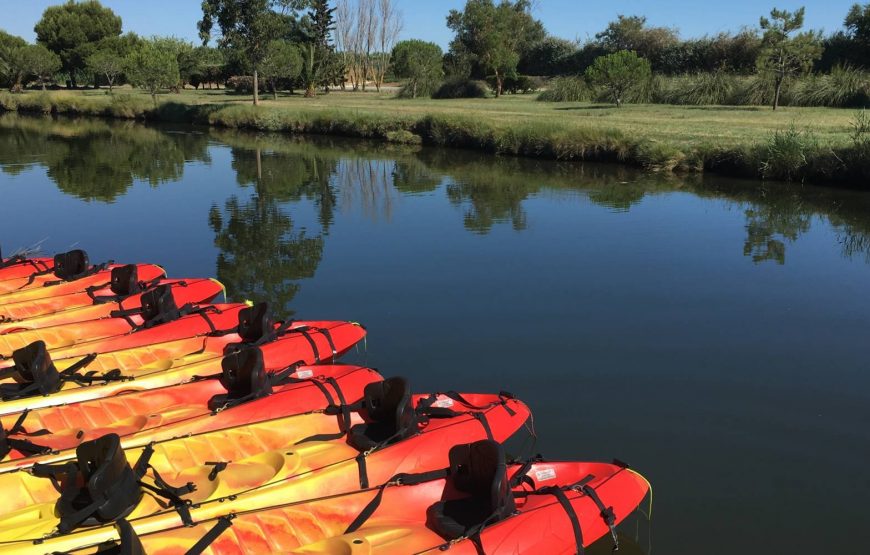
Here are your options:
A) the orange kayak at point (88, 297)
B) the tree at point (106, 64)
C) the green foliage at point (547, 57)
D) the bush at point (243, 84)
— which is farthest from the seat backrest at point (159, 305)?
the tree at point (106, 64)

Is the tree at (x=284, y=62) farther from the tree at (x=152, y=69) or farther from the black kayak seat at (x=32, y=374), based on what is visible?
the black kayak seat at (x=32, y=374)

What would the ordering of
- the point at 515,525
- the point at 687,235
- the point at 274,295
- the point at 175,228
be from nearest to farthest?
1. the point at 515,525
2. the point at 274,295
3. the point at 687,235
4. the point at 175,228

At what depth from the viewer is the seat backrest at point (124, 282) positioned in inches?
405

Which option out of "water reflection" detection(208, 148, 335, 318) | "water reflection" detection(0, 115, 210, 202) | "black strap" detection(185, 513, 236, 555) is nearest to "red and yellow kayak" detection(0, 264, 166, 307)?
"water reflection" detection(208, 148, 335, 318)

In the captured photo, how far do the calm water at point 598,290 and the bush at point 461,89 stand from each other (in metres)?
20.9

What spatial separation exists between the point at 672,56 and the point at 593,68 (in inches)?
485

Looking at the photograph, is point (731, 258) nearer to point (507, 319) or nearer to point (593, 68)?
point (507, 319)

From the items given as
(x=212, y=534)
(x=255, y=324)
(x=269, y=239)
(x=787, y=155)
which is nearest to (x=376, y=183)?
(x=269, y=239)

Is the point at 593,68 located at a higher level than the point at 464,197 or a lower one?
higher

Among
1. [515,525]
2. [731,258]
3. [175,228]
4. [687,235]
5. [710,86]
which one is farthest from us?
[710,86]

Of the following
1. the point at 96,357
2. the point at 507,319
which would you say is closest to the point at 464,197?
the point at 507,319

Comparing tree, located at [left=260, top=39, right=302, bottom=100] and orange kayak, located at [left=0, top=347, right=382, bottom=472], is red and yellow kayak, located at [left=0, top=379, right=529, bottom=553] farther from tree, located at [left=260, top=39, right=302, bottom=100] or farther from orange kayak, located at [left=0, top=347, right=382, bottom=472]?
tree, located at [left=260, top=39, right=302, bottom=100]

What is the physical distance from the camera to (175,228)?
17.5 m

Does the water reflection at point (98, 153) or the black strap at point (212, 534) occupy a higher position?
the water reflection at point (98, 153)
